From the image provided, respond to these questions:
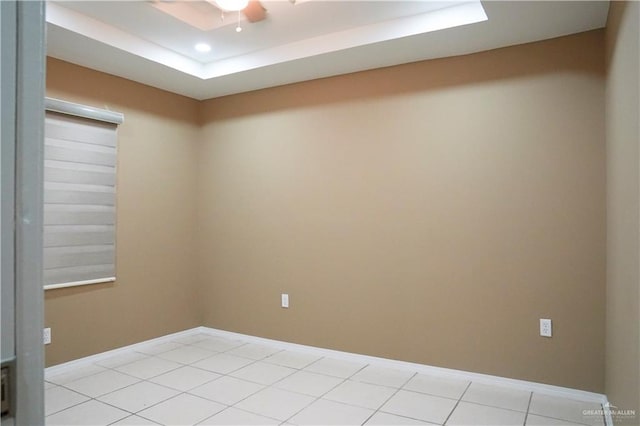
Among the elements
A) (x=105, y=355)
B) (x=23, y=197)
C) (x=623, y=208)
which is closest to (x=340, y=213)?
(x=623, y=208)

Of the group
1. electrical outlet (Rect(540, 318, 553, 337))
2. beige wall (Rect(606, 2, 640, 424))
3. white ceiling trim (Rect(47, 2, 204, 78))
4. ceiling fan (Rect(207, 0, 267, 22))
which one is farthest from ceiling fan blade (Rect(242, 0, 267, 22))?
electrical outlet (Rect(540, 318, 553, 337))

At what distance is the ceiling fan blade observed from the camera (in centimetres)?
284

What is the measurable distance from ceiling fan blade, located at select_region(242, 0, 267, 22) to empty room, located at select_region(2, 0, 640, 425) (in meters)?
0.01

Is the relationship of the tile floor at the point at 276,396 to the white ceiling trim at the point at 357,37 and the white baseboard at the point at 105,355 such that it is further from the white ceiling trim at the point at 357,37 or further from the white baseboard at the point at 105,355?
the white ceiling trim at the point at 357,37

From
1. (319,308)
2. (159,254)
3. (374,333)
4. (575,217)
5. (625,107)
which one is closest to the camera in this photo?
(625,107)

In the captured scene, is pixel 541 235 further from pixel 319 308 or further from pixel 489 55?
pixel 319 308

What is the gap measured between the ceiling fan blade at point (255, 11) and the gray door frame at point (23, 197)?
8.25 feet

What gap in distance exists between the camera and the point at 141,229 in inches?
156

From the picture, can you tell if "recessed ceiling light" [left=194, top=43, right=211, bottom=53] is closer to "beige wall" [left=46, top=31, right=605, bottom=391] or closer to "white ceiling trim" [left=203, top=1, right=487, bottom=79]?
"white ceiling trim" [left=203, top=1, right=487, bottom=79]

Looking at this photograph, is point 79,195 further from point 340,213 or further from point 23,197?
point 23,197

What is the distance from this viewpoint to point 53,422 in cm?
252

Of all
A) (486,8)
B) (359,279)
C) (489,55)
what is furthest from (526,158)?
(359,279)

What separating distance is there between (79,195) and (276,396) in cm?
219

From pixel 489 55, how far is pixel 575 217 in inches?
50.4
